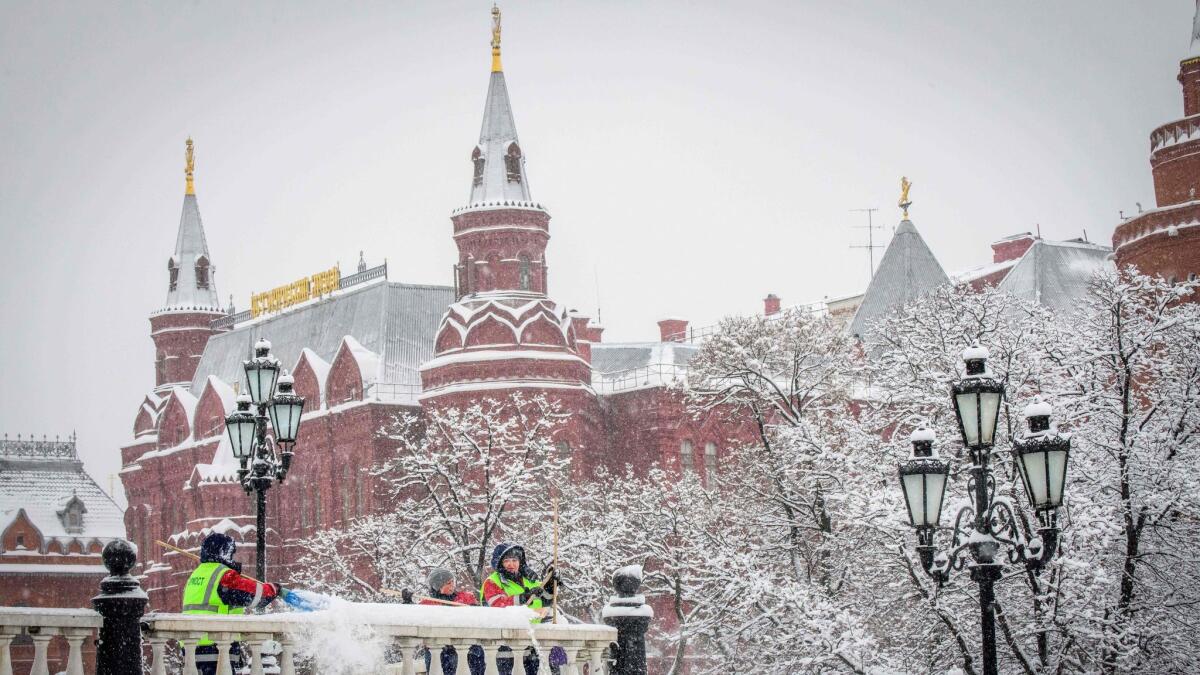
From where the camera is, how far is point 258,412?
21078mm

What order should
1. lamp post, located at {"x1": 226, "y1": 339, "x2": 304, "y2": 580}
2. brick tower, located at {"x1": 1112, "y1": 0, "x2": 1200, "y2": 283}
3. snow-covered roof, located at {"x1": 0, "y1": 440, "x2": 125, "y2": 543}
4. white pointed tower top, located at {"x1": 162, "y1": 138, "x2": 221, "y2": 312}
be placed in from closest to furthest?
lamp post, located at {"x1": 226, "y1": 339, "x2": 304, "y2": 580} → brick tower, located at {"x1": 1112, "y1": 0, "x2": 1200, "y2": 283} → white pointed tower top, located at {"x1": 162, "y1": 138, "x2": 221, "y2": 312} → snow-covered roof, located at {"x1": 0, "y1": 440, "x2": 125, "y2": 543}

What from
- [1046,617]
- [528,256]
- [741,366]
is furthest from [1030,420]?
[528,256]

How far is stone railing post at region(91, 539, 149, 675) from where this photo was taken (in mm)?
11266

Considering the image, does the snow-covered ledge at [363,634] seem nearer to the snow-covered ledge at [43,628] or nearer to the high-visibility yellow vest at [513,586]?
the snow-covered ledge at [43,628]

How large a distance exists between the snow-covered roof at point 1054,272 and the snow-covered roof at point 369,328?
20804 mm

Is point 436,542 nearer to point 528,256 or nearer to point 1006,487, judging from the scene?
point 528,256

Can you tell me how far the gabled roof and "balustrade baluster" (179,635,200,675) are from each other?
5350cm

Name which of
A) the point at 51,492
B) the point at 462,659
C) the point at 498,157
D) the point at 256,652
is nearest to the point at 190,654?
the point at 256,652

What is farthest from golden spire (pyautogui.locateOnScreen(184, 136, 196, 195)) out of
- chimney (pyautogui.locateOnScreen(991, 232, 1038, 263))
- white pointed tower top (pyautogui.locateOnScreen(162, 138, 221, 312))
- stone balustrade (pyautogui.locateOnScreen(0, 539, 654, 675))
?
stone balustrade (pyautogui.locateOnScreen(0, 539, 654, 675))

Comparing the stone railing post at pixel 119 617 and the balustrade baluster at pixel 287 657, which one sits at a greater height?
the stone railing post at pixel 119 617

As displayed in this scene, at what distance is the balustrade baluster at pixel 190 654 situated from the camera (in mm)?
10797

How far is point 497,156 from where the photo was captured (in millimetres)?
58906

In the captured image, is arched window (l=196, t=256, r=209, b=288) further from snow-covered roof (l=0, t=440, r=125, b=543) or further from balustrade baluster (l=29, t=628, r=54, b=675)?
balustrade baluster (l=29, t=628, r=54, b=675)

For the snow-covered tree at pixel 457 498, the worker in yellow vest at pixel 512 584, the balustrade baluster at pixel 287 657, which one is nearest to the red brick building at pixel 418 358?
the snow-covered tree at pixel 457 498
